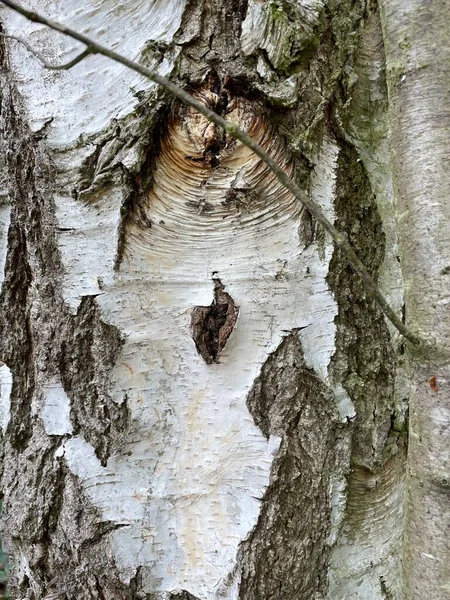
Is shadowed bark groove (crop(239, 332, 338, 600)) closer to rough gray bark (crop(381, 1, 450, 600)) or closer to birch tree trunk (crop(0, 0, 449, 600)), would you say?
birch tree trunk (crop(0, 0, 449, 600))

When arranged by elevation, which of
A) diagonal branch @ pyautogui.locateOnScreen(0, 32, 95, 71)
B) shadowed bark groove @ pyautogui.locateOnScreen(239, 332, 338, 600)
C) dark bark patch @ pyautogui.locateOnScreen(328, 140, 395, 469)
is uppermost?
diagonal branch @ pyautogui.locateOnScreen(0, 32, 95, 71)

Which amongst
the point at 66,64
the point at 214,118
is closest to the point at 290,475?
the point at 214,118

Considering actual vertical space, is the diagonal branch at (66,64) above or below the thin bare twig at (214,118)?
above

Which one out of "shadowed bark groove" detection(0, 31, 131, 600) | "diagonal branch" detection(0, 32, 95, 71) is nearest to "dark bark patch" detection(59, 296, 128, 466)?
"shadowed bark groove" detection(0, 31, 131, 600)

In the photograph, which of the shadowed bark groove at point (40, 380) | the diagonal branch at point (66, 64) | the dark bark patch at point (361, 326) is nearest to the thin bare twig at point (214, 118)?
the diagonal branch at point (66, 64)

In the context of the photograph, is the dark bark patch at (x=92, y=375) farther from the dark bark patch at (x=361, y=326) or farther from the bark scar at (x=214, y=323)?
the dark bark patch at (x=361, y=326)

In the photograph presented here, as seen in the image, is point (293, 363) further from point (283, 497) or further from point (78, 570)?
point (78, 570)

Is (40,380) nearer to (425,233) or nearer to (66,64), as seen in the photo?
(66,64)

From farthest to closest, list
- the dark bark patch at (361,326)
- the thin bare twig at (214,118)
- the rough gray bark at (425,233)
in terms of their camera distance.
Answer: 1. the dark bark patch at (361,326)
2. the rough gray bark at (425,233)
3. the thin bare twig at (214,118)
